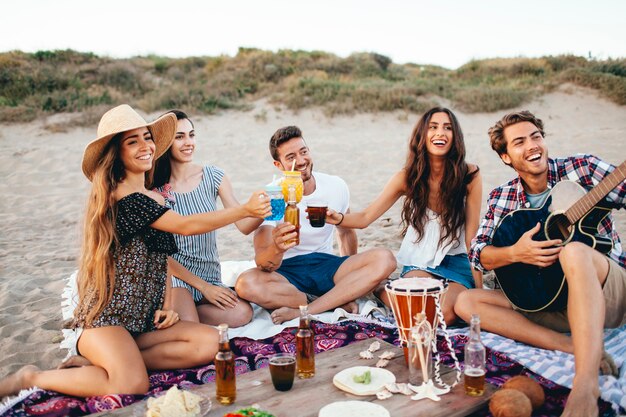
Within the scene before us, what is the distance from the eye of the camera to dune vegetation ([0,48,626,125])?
15.7m

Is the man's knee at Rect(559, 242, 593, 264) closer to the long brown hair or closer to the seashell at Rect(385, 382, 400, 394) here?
the seashell at Rect(385, 382, 400, 394)

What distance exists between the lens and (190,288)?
4.31 m

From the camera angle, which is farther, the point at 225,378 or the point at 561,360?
the point at 561,360

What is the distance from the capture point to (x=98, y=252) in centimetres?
333

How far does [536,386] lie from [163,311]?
88.3 inches

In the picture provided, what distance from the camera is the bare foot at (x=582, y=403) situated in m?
2.56

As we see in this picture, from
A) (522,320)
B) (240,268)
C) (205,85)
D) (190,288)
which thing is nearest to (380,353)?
(522,320)

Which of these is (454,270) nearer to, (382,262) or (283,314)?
(382,262)

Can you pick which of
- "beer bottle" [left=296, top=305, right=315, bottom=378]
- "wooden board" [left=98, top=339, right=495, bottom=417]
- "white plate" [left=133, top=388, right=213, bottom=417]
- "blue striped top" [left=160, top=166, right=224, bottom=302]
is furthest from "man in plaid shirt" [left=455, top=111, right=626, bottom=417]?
"blue striped top" [left=160, top=166, right=224, bottom=302]

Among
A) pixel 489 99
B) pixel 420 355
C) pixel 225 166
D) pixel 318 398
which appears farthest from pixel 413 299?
pixel 489 99

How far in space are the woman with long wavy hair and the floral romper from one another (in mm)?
1554

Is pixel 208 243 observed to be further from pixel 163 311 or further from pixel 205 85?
pixel 205 85

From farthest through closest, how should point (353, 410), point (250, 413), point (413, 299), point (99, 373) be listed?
point (99, 373) → point (413, 299) → point (353, 410) → point (250, 413)

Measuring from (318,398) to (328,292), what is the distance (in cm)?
201
